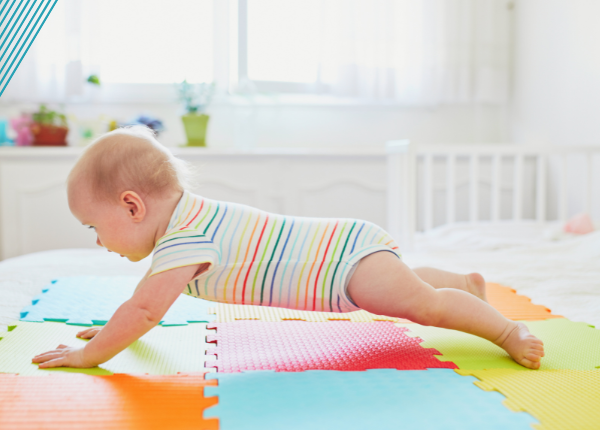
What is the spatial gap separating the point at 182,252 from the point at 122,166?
149 mm

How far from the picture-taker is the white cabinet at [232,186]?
7.09 feet

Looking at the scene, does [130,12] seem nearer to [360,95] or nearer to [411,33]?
[360,95]

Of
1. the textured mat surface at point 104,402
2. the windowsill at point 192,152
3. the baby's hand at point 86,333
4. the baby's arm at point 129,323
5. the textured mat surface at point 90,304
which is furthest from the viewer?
Answer: the windowsill at point 192,152

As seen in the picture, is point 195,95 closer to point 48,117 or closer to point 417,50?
point 48,117

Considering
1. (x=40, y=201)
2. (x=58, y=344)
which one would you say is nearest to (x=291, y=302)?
(x=58, y=344)

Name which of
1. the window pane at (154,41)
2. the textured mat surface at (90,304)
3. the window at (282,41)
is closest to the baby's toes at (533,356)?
the textured mat surface at (90,304)

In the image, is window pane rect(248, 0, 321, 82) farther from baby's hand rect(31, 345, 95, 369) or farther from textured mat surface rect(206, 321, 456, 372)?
baby's hand rect(31, 345, 95, 369)

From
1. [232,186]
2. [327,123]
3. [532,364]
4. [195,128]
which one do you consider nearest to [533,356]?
[532,364]

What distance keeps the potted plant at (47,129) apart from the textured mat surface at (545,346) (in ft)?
6.17

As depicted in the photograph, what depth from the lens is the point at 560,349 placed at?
818mm

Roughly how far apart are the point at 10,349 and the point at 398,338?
0.59 m

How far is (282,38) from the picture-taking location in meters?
2.64

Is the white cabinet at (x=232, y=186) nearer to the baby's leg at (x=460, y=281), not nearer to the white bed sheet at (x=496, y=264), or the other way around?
the white bed sheet at (x=496, y=264)

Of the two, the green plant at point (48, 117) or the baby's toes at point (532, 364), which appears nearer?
the baby's toes at point (532, 364)
